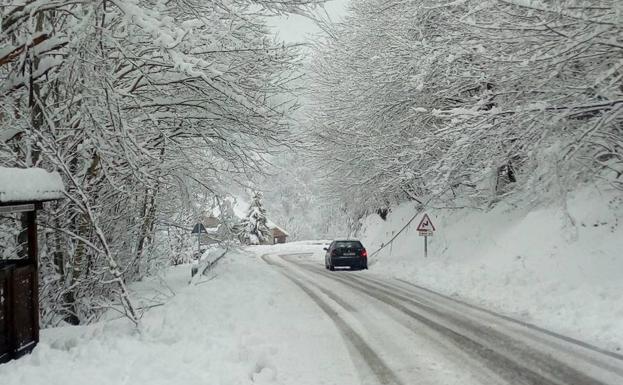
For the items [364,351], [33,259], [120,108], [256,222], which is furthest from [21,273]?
[256,222]

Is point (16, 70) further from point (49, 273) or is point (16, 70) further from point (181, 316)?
point (181, 316)

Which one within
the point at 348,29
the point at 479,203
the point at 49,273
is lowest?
the point at 49,273

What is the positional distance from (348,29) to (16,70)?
1705 centimetres

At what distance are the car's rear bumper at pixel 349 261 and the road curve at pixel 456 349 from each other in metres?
11.7

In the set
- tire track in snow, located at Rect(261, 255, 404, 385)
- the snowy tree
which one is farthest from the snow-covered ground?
the snowy tree

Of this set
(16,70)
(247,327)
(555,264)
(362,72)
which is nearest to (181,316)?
(247,327)

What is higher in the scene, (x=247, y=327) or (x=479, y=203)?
(x=479, y=203)

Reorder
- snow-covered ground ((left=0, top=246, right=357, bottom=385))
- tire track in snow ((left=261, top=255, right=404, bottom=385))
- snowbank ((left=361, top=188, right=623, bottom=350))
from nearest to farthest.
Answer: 1. snow-covered ground ((left=0, top=246, right=357, bottom=385))
2. tire track in snow ((left=261, top=255, right=404, bottom=385))
3. snowbank ((left=361, top=188, right=623, bottom=350))

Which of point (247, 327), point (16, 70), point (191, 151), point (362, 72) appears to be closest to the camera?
point (16, 70)

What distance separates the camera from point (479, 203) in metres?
21.8

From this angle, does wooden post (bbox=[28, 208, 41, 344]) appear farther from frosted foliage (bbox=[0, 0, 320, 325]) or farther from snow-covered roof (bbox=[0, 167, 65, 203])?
frosted foliage (bbox=[0, 0, 320, 325])

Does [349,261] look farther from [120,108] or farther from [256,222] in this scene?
[256,222]

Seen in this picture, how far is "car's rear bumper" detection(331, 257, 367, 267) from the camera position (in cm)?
2412

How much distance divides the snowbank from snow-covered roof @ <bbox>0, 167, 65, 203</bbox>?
8.02m
